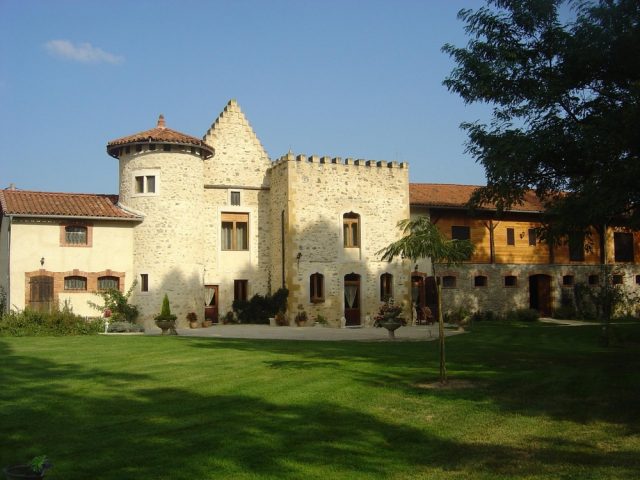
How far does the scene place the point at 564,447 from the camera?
7234 mm

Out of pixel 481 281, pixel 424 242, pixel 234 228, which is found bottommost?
pixel 481 281

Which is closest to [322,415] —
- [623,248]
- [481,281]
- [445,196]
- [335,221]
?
[335,221]

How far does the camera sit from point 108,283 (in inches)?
1008

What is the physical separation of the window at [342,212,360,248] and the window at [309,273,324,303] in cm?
197

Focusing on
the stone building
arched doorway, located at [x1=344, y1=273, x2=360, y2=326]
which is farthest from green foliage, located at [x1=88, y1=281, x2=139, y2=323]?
arched doorway, located at [x1=344, y1=273, x2=360, y2=326]

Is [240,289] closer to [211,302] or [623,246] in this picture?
[211,302]

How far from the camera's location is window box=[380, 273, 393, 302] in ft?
94.6

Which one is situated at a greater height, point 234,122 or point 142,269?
point 234,122

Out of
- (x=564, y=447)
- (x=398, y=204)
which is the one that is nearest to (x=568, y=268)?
(x=398, y=204)

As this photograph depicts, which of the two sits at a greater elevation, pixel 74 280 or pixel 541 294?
pixel 74 280

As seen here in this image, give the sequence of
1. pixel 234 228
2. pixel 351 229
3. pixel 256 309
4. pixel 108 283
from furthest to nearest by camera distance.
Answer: pixel 234 228 < pixel 351 229 < pixel 256 309 < pixel 108 283

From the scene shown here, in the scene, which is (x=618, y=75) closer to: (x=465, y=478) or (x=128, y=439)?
(x=465, y=478)

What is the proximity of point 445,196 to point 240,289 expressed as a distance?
1095cm

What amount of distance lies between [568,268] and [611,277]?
8.16 ft
